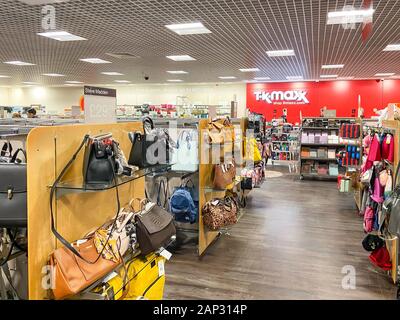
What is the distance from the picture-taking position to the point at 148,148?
7.66 ft

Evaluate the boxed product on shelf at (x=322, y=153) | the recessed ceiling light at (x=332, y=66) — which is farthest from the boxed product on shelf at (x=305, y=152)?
the recessed ceiling light at (x=332, y=66)

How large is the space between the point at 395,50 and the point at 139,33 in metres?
5.98

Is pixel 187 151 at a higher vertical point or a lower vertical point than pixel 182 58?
lower

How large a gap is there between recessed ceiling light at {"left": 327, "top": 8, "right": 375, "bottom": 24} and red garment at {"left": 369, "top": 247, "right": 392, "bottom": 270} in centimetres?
321

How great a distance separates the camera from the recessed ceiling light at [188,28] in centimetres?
604

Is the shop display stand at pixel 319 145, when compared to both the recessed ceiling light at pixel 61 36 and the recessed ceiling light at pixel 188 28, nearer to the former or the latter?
the recessed ceiling light at pixel 188 28

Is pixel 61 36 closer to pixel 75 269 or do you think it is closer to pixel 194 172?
pixel 194 172

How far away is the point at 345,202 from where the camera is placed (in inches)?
279

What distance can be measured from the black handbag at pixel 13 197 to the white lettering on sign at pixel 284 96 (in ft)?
51.0

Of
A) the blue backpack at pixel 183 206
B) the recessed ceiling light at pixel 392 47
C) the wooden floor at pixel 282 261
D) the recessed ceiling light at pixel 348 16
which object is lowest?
the wooden floor at pixel 282 261

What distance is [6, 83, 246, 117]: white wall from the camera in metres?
17.4

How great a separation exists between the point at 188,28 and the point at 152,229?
510 centimetres

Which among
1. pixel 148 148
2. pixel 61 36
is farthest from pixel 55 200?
pixel 61 36

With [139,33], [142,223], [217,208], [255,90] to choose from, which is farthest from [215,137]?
[255,90]
